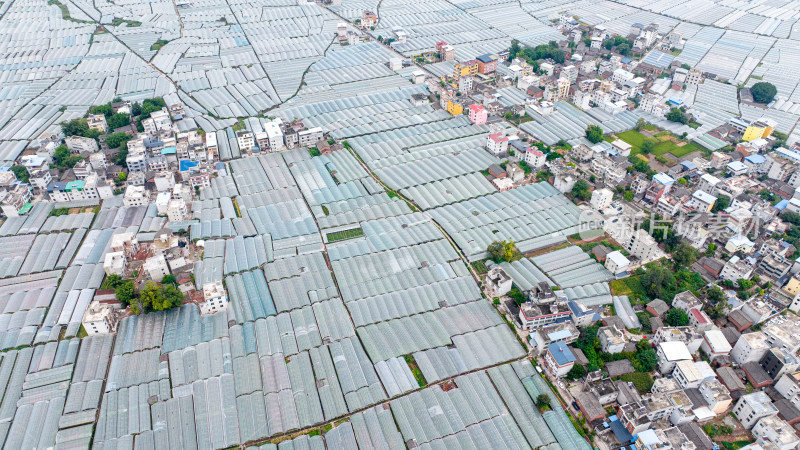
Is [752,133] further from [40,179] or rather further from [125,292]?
[40,179]

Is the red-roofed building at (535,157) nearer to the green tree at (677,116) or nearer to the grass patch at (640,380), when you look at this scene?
the green tree at (677,116)

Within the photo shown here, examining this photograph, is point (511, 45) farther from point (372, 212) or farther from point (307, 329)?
point (307, 329)

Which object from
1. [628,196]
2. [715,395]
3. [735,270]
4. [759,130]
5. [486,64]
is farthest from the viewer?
[486,64]

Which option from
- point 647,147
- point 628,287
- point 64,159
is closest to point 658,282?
point 628,287

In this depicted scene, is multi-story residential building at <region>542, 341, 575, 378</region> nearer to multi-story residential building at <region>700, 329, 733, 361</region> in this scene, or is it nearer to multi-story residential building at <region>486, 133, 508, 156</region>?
multi-story residential building at <region>700, 329, 733, 361</region>

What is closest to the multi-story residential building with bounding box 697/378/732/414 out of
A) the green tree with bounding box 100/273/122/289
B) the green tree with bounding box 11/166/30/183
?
the green tree with bounding box 100/273/122/289
